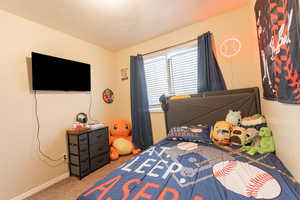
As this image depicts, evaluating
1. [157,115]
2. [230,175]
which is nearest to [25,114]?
[157,115]

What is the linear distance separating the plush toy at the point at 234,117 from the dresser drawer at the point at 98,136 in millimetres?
2124

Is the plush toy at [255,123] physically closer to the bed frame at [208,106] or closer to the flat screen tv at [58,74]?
the bed frame at [208,106]

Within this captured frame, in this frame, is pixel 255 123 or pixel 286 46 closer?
pixel 286 46

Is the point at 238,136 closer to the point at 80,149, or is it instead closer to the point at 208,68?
the point at 208,68

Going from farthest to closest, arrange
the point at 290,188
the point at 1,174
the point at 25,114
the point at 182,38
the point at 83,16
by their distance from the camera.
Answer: the point at 182,38 < the point at 83,16 < the point at 25,114 < the point at 1,174 < the point at 290,188

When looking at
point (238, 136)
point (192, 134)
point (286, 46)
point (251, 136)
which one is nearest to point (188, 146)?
point (192, 134)

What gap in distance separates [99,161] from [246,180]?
2199 millimetres

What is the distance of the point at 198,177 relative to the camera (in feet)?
3.39

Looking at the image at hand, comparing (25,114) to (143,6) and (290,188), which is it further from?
(290,188)

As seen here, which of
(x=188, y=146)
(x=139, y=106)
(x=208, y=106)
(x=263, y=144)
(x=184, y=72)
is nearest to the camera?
(x=263, y=144)

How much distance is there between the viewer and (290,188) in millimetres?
845

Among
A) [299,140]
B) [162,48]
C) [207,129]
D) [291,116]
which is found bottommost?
[207,129]

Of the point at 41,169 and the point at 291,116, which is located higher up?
the point at 291,116

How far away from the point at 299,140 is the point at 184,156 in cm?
91
